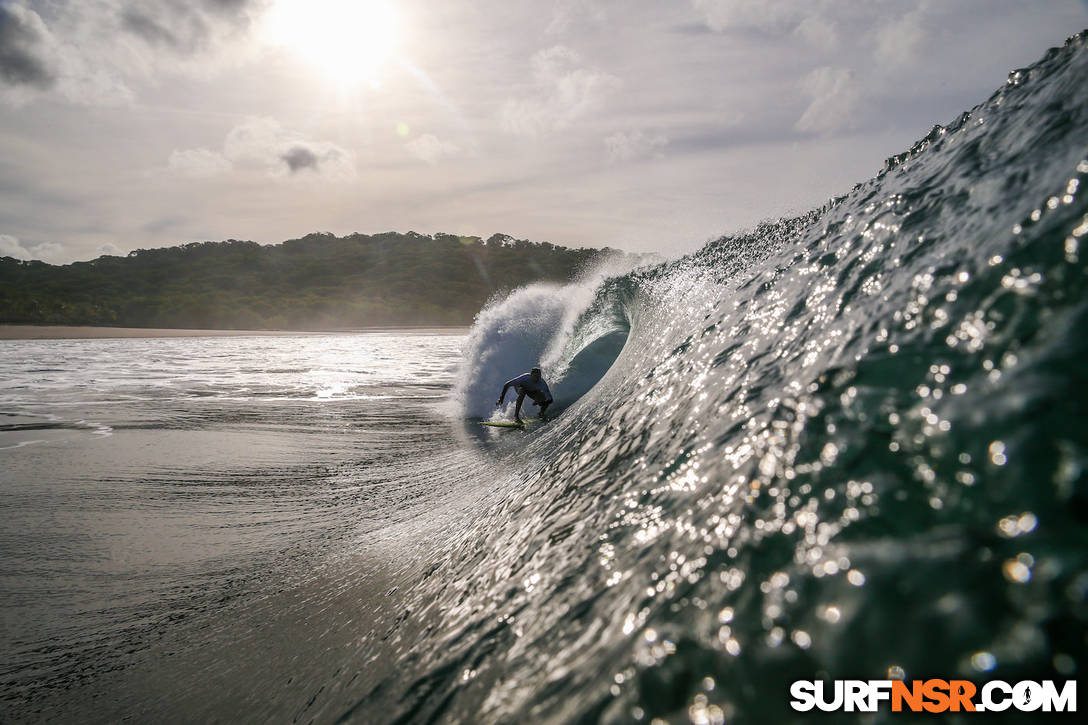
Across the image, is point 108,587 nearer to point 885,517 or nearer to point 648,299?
point 885,517

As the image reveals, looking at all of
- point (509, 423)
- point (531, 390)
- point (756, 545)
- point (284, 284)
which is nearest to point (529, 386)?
point (531, 390)

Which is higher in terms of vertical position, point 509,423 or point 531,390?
point 531,390

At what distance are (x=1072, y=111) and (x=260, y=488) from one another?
6178mm

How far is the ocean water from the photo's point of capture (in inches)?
32.9

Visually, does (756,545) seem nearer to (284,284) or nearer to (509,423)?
(509,423)

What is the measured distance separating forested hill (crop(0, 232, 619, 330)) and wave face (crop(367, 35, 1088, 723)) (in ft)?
136

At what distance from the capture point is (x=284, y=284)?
3120 inches

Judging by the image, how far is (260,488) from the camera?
5680 millimetres

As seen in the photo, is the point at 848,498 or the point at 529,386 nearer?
the point at 848,498

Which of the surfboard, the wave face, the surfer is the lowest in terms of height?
the surfboard

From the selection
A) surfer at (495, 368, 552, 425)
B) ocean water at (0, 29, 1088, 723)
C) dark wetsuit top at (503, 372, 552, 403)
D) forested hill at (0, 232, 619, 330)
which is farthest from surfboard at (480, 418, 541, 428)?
forested hill at (0, 232, 619, 330)

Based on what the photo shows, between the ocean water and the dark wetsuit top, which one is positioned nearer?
the ocean water

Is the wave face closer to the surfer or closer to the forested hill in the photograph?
the surfer

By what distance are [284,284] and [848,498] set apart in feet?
285
